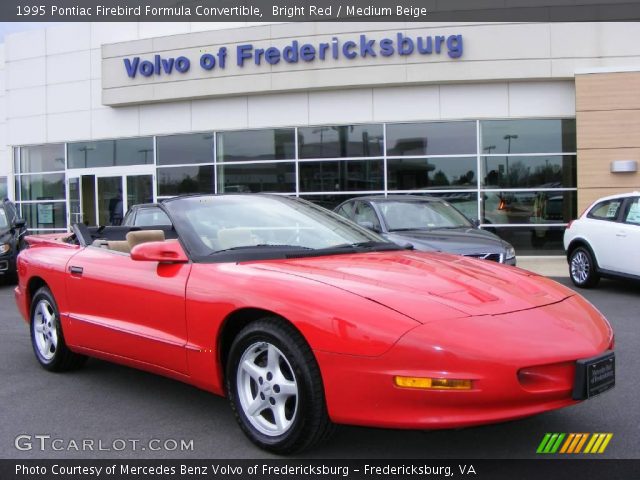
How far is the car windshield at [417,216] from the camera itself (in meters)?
9.34

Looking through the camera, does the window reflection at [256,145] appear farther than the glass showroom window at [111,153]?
No

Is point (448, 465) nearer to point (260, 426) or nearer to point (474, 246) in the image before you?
point (260, 426)

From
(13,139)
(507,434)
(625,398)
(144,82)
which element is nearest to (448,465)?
(507,434)

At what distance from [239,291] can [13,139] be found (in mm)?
18815

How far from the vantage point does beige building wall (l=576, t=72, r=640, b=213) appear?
14359 millimetres

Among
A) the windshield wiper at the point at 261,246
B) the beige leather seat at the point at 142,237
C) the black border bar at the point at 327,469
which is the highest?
the beige leather seat at the point at 142,237

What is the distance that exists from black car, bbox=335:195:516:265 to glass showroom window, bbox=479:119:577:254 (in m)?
5.78

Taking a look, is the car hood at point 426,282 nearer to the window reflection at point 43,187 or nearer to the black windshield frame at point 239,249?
the black windshield frame at point 239,249

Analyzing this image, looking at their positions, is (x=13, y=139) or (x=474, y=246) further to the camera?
(x=13, y=139)

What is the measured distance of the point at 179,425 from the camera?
3.92 m

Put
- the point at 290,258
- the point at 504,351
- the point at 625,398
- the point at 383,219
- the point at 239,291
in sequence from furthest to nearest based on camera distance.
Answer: the point at 383,219 < the point at 625,398 < the point at 290,258 < the point at 239,291 < the point at 504,351

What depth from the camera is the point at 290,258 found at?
392cm

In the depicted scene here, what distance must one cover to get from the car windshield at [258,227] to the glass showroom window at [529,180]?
11.5m

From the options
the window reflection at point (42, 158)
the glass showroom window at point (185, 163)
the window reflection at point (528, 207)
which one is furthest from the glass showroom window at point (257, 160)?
the window reflection at point (42, 158)
